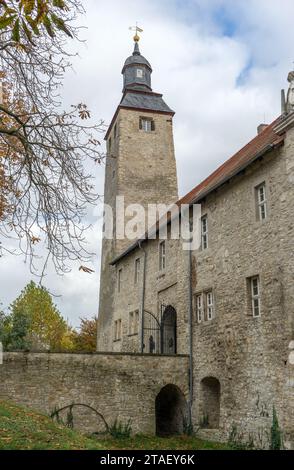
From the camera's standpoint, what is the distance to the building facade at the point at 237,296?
12234 millimetres

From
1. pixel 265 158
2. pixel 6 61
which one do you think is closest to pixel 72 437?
pixel 6 61

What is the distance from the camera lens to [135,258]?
24.3 meters

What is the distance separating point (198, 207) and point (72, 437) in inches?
398

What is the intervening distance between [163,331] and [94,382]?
5.13m

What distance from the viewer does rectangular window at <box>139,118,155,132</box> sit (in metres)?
33.0

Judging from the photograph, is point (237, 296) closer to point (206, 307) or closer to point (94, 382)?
point (206, 307)

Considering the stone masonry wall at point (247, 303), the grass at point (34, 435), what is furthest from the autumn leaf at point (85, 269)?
the stone masonry wall at point (247, 303)

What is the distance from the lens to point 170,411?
59.4 ft

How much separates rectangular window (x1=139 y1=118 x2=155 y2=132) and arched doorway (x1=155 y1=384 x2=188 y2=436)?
1968 centimetres

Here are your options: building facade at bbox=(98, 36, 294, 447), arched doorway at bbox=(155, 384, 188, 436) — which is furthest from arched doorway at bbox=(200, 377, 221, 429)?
arched doorway at bbox=(155, 384, 188, 436)

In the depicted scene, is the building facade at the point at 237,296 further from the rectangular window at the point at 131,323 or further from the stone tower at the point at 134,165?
the stone tower at the point at 134,165

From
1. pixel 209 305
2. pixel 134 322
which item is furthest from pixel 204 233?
pixel 134 322

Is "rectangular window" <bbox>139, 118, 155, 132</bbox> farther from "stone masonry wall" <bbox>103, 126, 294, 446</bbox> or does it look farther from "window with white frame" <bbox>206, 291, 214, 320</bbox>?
"window with white frame" <bbox>206, 291, 214, 320</bbox>
